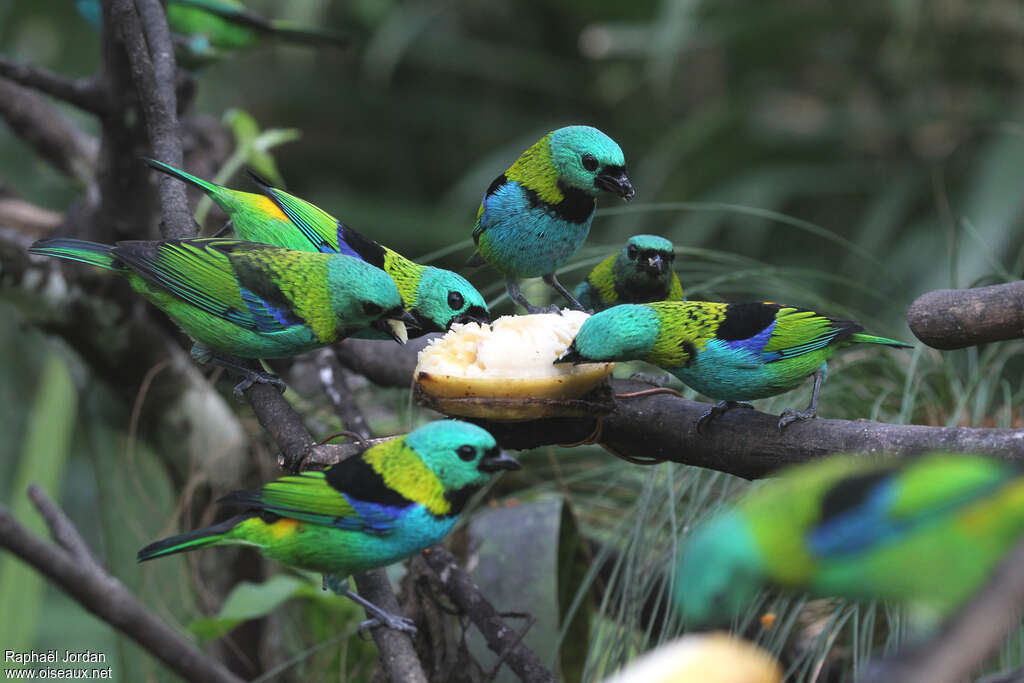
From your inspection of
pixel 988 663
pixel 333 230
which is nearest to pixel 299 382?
pixel 333 230

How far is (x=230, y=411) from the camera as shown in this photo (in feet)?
9.84

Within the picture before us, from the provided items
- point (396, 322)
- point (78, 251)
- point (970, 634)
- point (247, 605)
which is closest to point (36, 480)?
point (247, 605)

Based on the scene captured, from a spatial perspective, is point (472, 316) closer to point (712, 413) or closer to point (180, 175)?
point (712, 413)

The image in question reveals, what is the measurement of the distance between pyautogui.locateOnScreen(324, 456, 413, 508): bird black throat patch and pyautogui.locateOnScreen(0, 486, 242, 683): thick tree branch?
323 mm

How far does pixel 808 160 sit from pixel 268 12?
12.4ft

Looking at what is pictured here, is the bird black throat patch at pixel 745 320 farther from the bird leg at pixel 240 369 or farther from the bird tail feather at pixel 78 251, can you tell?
the bird tail feather at pixel 78 251

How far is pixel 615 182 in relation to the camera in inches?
59.6

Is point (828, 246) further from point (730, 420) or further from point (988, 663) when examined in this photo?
point (730, 420)

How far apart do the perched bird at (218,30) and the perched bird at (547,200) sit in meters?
1.52

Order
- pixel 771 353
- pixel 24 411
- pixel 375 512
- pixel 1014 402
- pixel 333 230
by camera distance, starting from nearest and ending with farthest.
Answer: pixel 375 512 → pixel 771 353 → pixel 333 230 → pixel 1014 402 → pixel 24 411

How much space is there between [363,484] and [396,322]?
0.34 m

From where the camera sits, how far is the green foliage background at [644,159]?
2557 mm

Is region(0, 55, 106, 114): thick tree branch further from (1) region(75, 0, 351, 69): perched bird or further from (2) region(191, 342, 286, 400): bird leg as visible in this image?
(2) region(191, 342, 286, 400): bird leg

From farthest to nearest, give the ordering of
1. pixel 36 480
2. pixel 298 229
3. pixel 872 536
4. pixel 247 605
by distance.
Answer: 1. pixel 36 480
2. pixel 247 605
3. pixel 298 229
4. pixel 872 536
